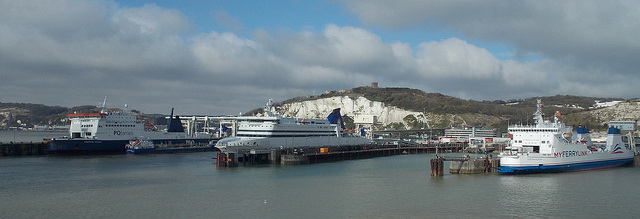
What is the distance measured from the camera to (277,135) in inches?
1956

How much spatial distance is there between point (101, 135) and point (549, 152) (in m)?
46.8

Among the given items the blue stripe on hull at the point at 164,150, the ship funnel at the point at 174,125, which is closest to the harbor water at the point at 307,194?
the blue stripe on hull at the point at 164,150

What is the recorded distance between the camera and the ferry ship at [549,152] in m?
33.8

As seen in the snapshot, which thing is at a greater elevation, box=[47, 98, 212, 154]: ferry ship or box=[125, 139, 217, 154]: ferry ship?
box=[47, 98, 212, 154]: ferry ship

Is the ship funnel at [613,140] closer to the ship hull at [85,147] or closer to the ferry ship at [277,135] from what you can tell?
the ferry ship at [277,135]

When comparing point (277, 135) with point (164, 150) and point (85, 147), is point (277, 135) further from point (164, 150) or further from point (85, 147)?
point (85, 147)

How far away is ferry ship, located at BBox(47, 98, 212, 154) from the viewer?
5353 centimetres

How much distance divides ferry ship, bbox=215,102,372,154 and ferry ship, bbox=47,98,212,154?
15542 mm

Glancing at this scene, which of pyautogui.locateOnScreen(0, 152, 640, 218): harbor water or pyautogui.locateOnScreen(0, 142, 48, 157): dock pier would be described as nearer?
pyautogui.locateOnScreen(0, 152, 640, 218): harbor water

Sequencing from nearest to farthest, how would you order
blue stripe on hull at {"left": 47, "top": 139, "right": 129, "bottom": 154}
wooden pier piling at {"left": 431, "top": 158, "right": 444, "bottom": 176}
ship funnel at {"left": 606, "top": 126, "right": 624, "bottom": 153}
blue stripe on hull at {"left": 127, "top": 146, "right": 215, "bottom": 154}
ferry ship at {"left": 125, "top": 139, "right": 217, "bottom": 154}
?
1. wooden pier piling at {"left": 431, "top": 158, "right": 444, "bottom": 176}
2. ship funnel at {"left": 606, "top": 126, "right": 624, "bottom": 153}
3. blue stripe on hull at {"left": 47, "top": 139, "right": 129, "bottom": 154}
4. blue stripe on hull at {"left": 127, "top": 146, "right": 215, "bottom": 154}
5. ferry ship at {"left": 125, "top": 139, "right": 217, "bottom": 154}

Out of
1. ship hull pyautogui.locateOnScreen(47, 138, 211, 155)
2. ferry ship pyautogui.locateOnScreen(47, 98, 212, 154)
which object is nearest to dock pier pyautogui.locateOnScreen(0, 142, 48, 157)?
ferry ship pyautogui.locateOnScreen(47, 98, 212, 154)

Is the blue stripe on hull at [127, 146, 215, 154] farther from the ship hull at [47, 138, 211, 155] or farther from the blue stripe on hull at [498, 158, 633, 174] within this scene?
the blue stripe on hull at [498, 158, 633, 174]

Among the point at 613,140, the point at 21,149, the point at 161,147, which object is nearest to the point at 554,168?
the point at 613,140

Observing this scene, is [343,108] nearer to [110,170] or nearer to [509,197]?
[110,170]
